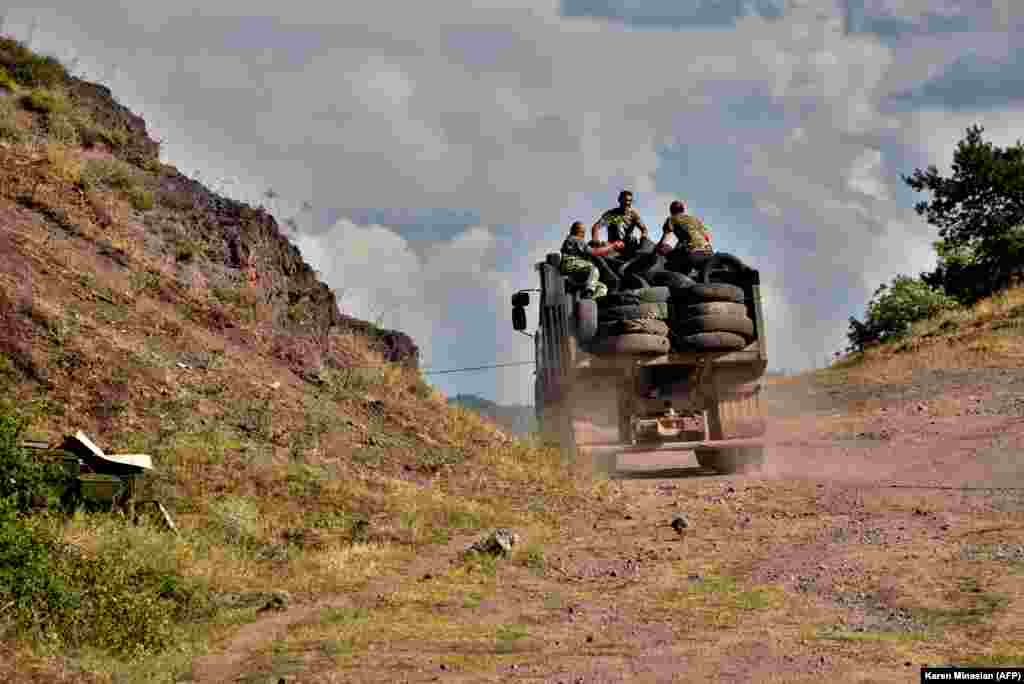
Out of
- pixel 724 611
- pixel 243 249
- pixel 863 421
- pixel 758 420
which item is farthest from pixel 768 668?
pixel 863 421

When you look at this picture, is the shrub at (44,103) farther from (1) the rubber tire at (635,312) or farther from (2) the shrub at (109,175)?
(1) the rubber tire at (635,312)

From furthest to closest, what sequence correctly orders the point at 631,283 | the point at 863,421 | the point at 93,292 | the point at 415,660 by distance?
1. the point at 863,421
2. the point at 631,283
3. the point at 93,292
4. the point at 415,660

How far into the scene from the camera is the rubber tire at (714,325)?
635 inches

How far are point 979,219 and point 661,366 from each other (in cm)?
3194

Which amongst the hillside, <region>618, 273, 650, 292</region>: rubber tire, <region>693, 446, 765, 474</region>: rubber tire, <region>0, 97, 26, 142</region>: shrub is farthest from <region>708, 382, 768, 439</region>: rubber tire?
<region>0, 97, 26, 142</region>: shrub

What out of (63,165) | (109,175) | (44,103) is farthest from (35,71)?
(63,165)

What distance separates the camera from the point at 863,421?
22.0 m

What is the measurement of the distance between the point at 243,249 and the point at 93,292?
10.3ft

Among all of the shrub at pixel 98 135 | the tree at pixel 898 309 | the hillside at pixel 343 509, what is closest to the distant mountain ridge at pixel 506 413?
the hillside at pixel 343 509

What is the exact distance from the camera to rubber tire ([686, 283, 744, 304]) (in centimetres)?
1617

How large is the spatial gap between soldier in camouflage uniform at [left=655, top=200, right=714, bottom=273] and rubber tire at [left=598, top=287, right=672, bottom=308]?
0.78 m

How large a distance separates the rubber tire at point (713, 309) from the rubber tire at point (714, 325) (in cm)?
4

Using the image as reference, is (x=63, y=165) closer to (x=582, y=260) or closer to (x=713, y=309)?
(x=582, y=260)

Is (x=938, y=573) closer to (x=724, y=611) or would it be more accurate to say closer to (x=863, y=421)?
(x=724, y=611)
